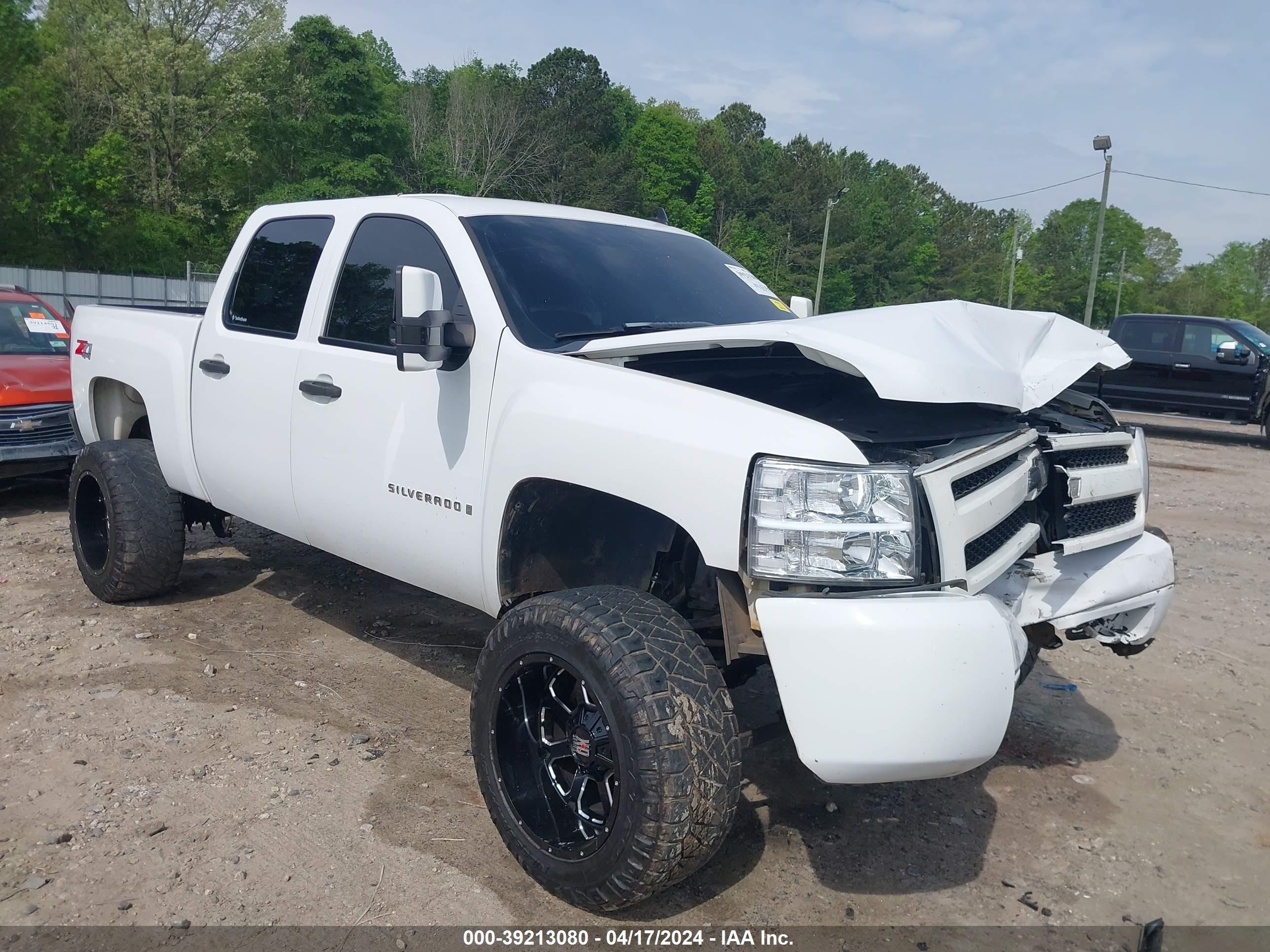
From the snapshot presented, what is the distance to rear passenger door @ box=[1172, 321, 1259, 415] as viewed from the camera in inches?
577

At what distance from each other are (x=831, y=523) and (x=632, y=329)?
1380mm

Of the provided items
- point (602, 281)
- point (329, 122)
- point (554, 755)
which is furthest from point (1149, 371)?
point (329, 122)

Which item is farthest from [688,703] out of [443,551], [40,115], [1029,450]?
[40,115]

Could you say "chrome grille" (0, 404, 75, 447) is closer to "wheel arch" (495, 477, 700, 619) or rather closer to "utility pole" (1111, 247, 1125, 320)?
"wheel arch" (495, 477, 700, 619)

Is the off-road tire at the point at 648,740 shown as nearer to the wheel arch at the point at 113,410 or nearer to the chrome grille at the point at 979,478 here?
the chrome grille at the point at 979,478

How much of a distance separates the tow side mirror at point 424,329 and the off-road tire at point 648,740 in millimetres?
969

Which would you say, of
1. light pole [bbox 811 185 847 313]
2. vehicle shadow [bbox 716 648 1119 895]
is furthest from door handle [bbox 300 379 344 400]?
light pole [bbox 811 185 847 313]

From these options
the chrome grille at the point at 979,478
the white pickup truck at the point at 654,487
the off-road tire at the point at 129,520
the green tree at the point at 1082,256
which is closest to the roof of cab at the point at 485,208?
the white pickup truck at the point at 654,487

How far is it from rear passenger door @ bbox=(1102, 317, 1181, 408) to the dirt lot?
11.1 m

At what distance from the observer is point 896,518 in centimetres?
250

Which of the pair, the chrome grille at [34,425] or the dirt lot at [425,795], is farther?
the chrome grille at [34,425]

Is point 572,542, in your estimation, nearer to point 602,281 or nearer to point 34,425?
point 602,281

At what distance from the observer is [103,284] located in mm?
33375

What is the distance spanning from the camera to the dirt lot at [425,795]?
2.90 metres
